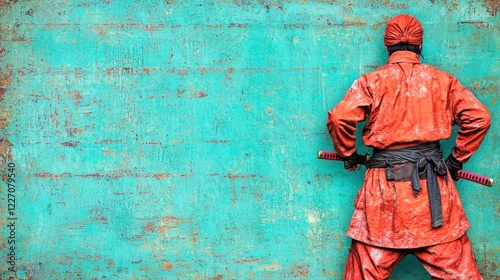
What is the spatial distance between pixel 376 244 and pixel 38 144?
2.18 metres

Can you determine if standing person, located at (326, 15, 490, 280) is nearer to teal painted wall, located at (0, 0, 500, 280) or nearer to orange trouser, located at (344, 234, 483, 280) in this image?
orange trouser, located at (344, 234, 483, 280)

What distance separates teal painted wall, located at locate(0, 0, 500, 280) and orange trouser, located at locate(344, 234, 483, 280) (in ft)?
2.07

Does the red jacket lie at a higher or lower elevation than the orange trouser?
higher

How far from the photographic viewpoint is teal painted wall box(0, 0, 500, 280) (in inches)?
191

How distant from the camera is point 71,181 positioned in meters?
4.89

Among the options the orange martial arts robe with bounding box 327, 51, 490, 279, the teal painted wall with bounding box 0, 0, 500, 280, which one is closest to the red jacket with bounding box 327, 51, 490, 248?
the orange martial arts robe with bounding box 327, 51, 490, 279

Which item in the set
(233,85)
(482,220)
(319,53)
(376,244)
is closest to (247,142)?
(233,85)

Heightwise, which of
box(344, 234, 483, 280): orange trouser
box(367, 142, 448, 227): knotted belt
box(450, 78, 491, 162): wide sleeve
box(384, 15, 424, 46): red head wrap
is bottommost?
box(344, 234, 483, 280): orange trouser

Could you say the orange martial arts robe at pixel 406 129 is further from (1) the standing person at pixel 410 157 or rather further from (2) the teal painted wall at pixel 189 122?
(2) the teal painted wall at pixel 189 122

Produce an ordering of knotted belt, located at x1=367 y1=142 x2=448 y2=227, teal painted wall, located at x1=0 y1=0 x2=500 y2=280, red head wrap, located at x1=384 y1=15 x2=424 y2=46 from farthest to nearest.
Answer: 1. teal painted wall, located at x1=0 y1=0 x2=500 y2=280
2. red head wrap, located at x1=384 y1=15 x2=424 y2=46
3. knotted belt, located at x1=367 y1=142 x2=448 y2=227

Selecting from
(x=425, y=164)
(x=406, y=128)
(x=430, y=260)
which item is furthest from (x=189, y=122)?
(x=430, y=260)

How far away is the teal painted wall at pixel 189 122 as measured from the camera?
4.85 metres

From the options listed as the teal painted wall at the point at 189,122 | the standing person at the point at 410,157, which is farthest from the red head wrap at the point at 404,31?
the teal painted wall at the point at 189,122

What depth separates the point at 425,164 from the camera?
13.8 feet
